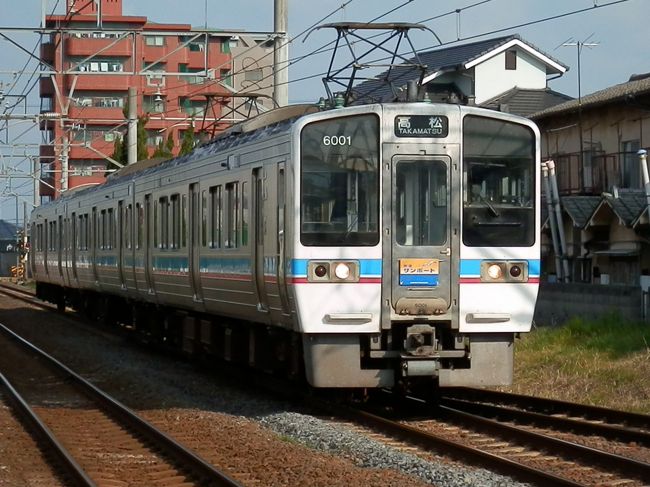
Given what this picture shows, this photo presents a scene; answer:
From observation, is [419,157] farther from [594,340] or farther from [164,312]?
[164,312]

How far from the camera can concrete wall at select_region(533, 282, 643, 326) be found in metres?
20.2

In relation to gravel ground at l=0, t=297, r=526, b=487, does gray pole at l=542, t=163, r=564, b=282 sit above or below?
above

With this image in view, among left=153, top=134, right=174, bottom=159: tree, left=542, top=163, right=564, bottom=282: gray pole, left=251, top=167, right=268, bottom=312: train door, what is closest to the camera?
left=251, top=167, right=268, bottom=312: train door

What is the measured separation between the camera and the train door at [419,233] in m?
11.0

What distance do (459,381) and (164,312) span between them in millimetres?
8027

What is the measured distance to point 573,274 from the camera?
2791cm

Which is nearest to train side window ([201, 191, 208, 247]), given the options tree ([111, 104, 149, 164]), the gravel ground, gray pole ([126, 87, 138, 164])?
the gravel ground

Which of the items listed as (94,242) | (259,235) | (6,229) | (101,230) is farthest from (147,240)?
(6,229)

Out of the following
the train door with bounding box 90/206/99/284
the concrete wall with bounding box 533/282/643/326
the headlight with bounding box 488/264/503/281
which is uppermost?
the train door with bounding box 90/206/99/284

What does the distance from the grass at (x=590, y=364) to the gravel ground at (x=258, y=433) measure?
3114 millimetres

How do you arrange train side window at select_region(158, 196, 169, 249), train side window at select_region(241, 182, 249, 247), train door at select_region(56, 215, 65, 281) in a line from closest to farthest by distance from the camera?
train side window at select_region(241, 182, 249, 247) → train side window at select_region(158, 196, 169, 249) → train door at select_region(56, 215, 65, 281)

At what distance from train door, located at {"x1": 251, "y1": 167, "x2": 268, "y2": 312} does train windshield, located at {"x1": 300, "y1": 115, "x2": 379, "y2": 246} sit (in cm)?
122

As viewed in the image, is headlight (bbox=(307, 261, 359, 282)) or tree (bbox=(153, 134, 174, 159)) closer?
headlight (bbox=(307, 261, 359, 282))

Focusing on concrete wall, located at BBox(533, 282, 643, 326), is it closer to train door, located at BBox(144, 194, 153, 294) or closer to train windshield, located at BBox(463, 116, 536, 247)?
train door, located at BBox(144, 194, 153, 294)
